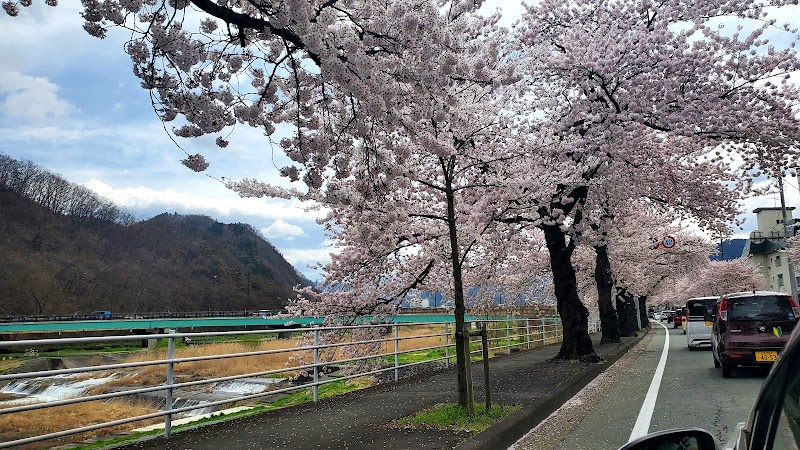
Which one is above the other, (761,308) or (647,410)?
(761,308)

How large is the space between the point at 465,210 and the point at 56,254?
11270 centimetres

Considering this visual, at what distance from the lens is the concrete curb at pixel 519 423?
19.7ft

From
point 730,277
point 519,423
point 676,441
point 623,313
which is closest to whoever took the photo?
point 676,441

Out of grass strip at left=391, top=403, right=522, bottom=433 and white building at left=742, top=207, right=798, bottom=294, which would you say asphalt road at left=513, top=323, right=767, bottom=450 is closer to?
grass strip at left=391, top=403, right=522, bottom=433

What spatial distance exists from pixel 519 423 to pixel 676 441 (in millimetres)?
5724

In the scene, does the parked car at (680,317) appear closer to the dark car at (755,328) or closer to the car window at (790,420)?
the dark car at (755,328)

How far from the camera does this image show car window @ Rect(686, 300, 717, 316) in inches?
872

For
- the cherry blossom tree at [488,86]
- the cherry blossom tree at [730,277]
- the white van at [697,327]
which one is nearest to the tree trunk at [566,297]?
the cherry blossom tree at [488,86]

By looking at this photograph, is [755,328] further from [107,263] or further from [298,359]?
[107,263]

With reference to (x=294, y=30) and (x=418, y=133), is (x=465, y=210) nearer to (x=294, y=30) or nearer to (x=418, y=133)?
(x=418, y=133)

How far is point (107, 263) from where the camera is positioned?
4513 inches

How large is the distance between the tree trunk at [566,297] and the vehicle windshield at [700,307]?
784 centimetres

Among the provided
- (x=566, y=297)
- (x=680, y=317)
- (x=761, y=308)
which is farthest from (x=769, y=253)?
(x=761, y=308)

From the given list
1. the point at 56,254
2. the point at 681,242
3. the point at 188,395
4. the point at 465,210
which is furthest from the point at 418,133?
the point at 56,254
